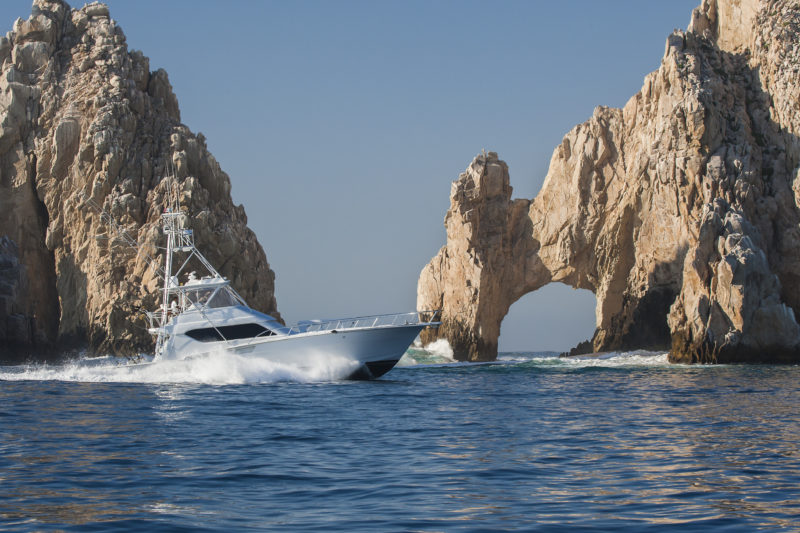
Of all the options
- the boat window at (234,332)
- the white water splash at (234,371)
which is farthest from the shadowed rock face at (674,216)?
the boat window at (234,332)

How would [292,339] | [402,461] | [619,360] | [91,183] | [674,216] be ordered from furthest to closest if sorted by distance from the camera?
[91,183] < [674,216] < [619,360] < [292,339] < [402,461]

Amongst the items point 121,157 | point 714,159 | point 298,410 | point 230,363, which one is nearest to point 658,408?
point 298,410

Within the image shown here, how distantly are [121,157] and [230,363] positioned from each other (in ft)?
107

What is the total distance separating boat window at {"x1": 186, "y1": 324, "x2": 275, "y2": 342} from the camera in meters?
31.2

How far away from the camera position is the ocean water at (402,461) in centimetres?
932

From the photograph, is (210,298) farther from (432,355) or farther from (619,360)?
(432,355)

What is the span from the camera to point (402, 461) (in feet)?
42.5

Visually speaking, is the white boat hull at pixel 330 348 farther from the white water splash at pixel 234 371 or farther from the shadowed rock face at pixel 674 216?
the shadowed rock face at pixel 674 216

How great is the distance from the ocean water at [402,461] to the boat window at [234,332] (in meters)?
5.70

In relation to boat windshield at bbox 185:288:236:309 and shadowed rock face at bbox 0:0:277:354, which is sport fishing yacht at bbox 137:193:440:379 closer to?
boat windshield at bbox 185:288:236:309

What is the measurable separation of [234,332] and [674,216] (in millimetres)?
29282

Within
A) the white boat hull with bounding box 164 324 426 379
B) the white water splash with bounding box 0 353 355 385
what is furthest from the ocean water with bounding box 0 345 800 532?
the white water splash with bounding box 0 353 355 385

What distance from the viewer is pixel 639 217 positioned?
53219 millimetres

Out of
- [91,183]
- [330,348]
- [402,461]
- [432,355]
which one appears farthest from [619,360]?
[91,183]
